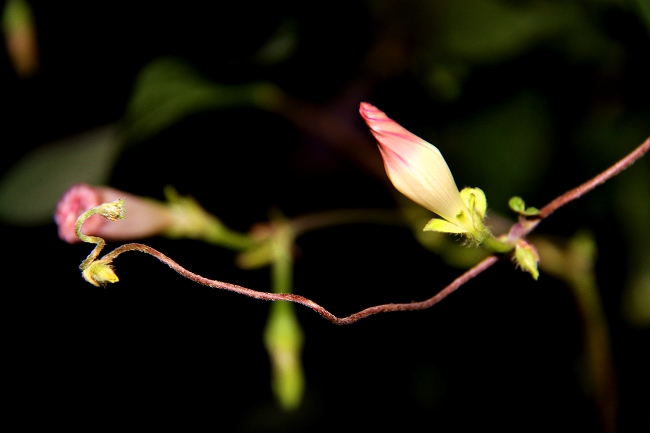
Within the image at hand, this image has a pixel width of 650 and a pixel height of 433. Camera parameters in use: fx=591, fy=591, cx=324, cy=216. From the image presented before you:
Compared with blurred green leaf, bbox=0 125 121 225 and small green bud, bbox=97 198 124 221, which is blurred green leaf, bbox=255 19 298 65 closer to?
blurred green leaf, bbox=0 125 121 225

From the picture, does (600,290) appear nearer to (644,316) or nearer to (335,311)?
(644,316)

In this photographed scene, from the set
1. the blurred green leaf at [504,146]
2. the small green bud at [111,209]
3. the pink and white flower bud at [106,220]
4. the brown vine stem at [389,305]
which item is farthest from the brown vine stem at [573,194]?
the blurred green leaf at [504,146]

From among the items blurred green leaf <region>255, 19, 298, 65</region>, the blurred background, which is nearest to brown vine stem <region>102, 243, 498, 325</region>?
the blurred background

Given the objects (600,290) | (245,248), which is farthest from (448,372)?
(245,248)

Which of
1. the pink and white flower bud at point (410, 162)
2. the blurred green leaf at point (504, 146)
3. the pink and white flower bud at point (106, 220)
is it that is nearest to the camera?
the pink and white flower bud at point (410, 162)

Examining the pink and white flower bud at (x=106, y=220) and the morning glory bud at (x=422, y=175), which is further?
the pink and white flower bud at (x=106, y=220)

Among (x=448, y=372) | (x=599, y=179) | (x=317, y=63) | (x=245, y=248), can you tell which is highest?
(x=317, y=63)

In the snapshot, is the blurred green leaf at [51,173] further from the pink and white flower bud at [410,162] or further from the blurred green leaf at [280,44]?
the pink and white flower bud at [410,162]
